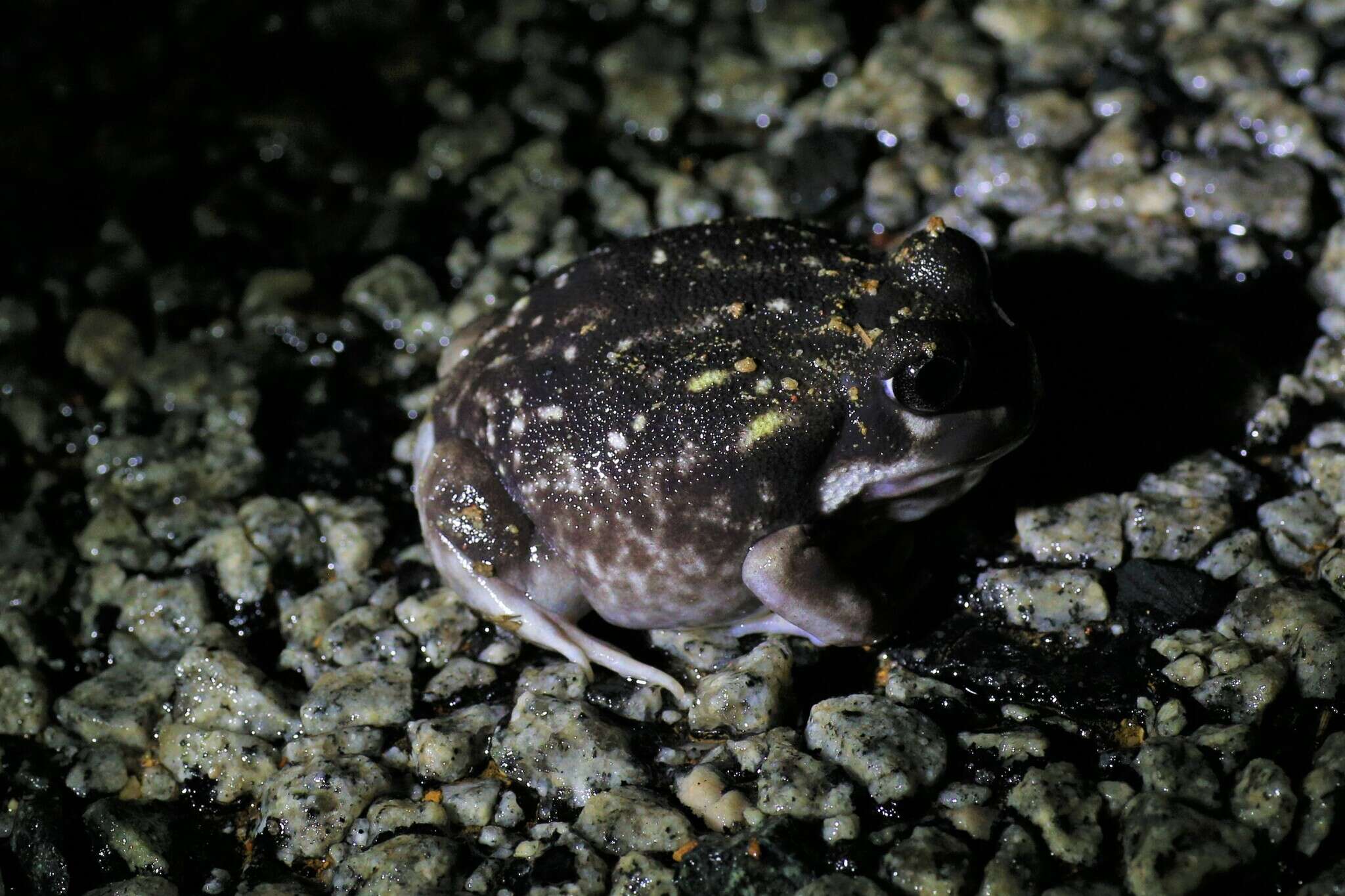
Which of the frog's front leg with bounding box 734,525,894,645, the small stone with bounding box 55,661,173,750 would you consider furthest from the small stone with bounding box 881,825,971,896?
the small stone with bounding box 55,661,173,750

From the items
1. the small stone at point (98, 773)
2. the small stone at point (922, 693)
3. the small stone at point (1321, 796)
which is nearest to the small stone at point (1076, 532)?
the small stone at point (922, 693)

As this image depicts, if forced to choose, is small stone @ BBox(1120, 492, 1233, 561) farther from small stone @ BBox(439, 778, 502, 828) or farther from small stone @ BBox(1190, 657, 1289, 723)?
small stone @ BBox(439, 778, 502, 828)

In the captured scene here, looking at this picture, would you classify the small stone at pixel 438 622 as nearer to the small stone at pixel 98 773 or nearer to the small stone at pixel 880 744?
the small stone at pixel 98 773

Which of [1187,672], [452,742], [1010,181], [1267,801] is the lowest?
[452,742]

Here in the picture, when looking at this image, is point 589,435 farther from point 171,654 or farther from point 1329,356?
point 1329,356

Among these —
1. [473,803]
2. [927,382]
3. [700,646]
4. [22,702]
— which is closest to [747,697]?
[700,646]

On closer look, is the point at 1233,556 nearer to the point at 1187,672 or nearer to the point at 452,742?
the point at 1187,672
